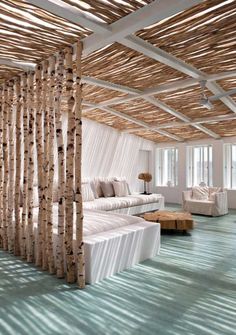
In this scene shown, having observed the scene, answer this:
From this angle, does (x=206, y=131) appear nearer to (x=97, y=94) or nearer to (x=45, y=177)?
(x=97, y=94)

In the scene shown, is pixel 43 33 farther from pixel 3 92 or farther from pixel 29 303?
pixel 29 303

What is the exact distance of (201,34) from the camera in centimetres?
320

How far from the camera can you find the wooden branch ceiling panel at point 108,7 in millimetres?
2525

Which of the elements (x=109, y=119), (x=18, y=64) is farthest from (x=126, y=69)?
(x=109, y=119)

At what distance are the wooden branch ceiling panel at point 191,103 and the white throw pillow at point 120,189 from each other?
2571 mm

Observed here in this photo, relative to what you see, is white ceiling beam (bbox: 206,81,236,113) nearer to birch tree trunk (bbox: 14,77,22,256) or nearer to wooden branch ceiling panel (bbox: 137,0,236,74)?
wooden branch ceiling panel (bbox: 137,0,236,74)

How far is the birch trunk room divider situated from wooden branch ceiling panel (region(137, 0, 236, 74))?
1046 millimetres

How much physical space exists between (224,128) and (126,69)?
494cm

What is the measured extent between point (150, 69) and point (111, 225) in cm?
252

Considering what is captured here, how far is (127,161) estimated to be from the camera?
30.3 ft

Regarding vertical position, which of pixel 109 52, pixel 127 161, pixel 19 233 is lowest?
pixel 19 233

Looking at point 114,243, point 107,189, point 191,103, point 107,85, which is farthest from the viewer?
point 107,189

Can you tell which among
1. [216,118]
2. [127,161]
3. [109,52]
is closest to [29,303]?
[109,52]

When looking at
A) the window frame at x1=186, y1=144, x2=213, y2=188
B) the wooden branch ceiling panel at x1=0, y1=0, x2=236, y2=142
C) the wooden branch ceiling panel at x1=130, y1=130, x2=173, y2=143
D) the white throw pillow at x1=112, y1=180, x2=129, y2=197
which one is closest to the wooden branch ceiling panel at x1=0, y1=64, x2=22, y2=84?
the wooden branch ceiling panel at x1=0, y1=0, x2=236, y2=142
